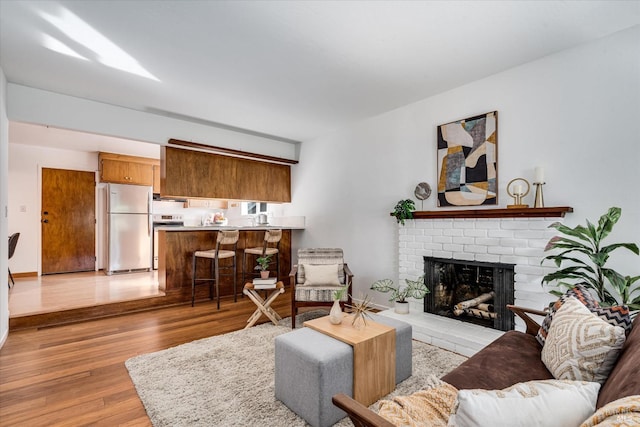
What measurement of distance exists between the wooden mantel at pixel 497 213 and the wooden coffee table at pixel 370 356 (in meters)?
1.61

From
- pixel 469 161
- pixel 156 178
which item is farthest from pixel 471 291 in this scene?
pixel 156 178

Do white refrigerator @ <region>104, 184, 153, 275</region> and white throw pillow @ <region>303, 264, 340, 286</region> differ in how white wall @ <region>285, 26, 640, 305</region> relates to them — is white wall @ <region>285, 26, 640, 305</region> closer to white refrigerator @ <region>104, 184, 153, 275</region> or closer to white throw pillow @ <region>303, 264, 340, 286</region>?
white throw pillow @ <region>303, 264, 340, 286</region>

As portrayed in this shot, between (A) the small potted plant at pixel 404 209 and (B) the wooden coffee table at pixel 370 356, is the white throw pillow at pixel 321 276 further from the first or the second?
(B) the wooden coffee table at pixel 370 356

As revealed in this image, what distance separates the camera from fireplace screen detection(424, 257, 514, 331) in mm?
2934

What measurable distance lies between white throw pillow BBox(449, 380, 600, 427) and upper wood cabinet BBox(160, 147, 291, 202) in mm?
4495

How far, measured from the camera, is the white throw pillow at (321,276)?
11.9ft

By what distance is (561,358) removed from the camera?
1396 mm

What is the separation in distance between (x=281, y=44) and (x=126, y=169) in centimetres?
523

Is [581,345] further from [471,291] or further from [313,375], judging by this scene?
[471,291]

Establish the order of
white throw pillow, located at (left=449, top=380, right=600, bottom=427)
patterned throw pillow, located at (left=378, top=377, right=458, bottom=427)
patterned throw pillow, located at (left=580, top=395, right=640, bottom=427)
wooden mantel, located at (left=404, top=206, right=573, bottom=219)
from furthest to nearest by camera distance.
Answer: wooden mantel, located at (left=404, top=206, right=573, bottom=219)
patterned throw pillow, located at (left=378, top=377, right=458, bottom=427)
white throw pillow, located at (left=449, top=380, right=600, bottom=427)
patterned throw pillow, located at (left=580, top=395, right=640, bottom=427)

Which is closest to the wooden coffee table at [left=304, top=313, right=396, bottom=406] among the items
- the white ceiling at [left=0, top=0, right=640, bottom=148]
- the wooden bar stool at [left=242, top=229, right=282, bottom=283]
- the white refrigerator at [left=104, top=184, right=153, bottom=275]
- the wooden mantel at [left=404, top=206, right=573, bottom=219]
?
the wooden mantel at [left=404, top=206, right=573, bottom=219]

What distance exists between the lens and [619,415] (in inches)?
23.8

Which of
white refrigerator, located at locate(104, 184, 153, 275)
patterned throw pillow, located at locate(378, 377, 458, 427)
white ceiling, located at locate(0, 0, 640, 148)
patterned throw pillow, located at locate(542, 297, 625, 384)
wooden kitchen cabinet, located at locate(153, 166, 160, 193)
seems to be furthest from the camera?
wooden kitchen cabinet, located at locate(153, 166, 160, 193)

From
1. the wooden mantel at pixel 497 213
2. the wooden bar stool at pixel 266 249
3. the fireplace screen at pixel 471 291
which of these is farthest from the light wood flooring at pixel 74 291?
the wooden mantel at pixel 497 213
